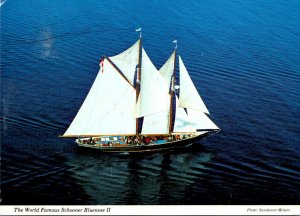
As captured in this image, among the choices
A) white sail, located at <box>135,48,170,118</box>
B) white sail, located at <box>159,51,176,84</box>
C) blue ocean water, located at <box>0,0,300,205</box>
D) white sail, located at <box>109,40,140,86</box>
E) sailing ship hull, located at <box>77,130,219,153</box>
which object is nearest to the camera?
blue ocean water, located at <box>0,0,300,205</box>

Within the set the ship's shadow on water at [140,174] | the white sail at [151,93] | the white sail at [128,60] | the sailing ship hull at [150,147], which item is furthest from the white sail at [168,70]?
the ship's shadow on water at [140,174]

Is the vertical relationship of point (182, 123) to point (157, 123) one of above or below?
above

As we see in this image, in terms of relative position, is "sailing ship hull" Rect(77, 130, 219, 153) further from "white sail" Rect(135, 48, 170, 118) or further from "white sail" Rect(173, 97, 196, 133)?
"white sail" Rect(135, 48, 170, 118)

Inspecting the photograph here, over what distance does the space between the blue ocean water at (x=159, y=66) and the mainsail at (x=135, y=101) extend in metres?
4.51

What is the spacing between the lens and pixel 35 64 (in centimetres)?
9175

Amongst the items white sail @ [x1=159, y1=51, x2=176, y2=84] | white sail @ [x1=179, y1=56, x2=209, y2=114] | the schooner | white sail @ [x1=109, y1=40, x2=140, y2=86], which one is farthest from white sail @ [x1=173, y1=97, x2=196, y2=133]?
white sail @ [x1=109, y1=40, x2=140, y2=86]

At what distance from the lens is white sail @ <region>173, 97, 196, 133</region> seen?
220 ft

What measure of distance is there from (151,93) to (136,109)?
3635mm

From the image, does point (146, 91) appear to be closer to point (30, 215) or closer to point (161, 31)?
point (30, 215)

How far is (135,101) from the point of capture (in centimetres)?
6644

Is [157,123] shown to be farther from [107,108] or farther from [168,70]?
[168,70]

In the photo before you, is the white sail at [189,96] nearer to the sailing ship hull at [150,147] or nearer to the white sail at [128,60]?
the sailing ship hull at [150,147]

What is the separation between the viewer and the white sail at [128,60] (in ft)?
208

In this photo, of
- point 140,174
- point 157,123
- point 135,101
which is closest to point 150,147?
point 157,123
